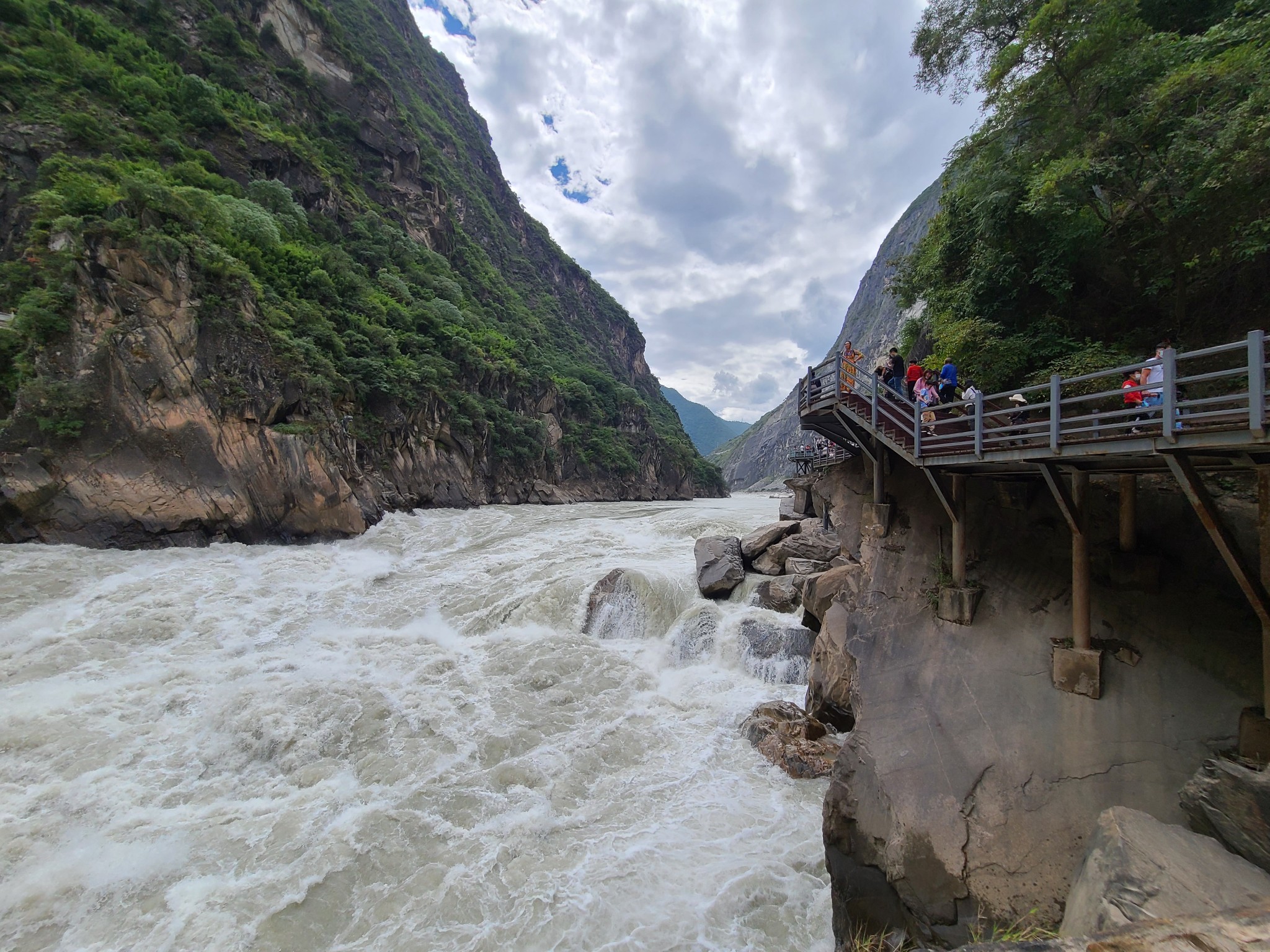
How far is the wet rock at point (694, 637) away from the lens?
12.7 meters

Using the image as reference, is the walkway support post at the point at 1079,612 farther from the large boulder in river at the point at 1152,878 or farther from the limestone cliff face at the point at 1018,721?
the large boulder in river at the point at 1152,878

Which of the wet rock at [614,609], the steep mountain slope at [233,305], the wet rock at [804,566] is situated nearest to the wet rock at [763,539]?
the wet rock at [804,566]

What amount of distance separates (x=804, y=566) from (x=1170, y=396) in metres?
11.3

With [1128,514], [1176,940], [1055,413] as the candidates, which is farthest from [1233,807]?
[1055,413]

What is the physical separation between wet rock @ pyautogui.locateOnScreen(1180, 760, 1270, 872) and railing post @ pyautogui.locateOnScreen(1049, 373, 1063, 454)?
2.94 m

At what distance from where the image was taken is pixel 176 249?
63.3 ft

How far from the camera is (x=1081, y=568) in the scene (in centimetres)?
570

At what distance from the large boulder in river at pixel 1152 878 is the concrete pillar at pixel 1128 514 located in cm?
322

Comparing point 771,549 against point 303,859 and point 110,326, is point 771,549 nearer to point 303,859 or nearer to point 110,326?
point 303,859

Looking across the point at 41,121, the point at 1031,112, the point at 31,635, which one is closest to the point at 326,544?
the point at 31,635

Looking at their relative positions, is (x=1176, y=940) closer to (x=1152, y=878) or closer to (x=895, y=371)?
(x=1152, y=878)

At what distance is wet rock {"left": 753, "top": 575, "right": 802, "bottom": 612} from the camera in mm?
13617

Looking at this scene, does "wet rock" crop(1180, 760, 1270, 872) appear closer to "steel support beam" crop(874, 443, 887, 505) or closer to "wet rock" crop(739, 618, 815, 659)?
"steel support beam" crop(874, 443, 887, 505)

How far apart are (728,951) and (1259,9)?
15.2m
